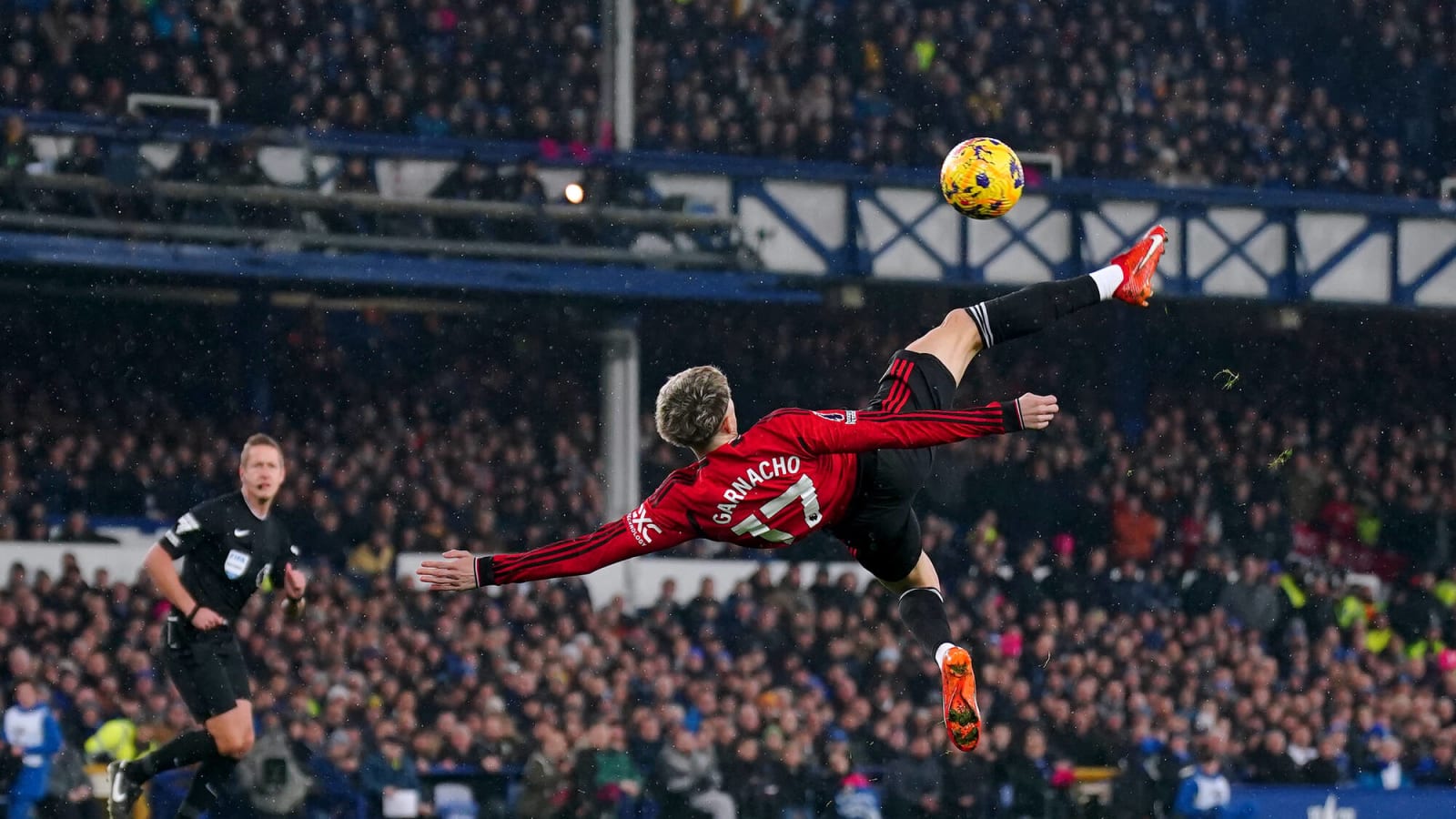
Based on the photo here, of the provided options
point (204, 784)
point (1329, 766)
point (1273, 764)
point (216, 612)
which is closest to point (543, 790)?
point (204, 784)

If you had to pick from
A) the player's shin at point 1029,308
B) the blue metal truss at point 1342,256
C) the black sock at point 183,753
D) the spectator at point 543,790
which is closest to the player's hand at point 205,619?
the black sock at point 183,753

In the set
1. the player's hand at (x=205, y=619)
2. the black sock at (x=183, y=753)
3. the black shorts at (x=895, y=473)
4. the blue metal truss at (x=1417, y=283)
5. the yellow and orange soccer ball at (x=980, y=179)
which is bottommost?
the black sock at (x=183, y=753)

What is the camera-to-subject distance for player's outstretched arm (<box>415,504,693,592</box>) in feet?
29.0

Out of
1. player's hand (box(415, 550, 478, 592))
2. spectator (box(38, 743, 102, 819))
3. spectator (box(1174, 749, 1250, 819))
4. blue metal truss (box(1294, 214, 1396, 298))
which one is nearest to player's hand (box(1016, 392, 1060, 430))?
player's hand (box(415, 550, 478, 592))

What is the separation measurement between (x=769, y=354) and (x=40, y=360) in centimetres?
803

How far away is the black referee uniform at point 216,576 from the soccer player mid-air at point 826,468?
8.57 ft

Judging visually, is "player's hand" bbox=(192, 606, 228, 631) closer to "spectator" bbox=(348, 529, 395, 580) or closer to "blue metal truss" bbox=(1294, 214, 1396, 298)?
"spectator" bbox=(348, 529, 395, 580)

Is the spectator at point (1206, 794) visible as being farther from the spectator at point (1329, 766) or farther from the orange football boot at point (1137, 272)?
the orange football boot at point (1137, 272)

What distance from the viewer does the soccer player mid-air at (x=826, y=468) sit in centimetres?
864

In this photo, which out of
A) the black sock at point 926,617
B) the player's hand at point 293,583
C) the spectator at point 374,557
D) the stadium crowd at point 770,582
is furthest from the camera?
the spectator at point 374,557

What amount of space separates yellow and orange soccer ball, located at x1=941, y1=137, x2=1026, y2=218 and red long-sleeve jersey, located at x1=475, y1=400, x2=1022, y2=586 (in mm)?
2120

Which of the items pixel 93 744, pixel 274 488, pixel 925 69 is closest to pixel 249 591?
pixel 274 488

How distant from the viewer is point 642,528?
8906 millimetres

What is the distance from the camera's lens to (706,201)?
2222 cm
